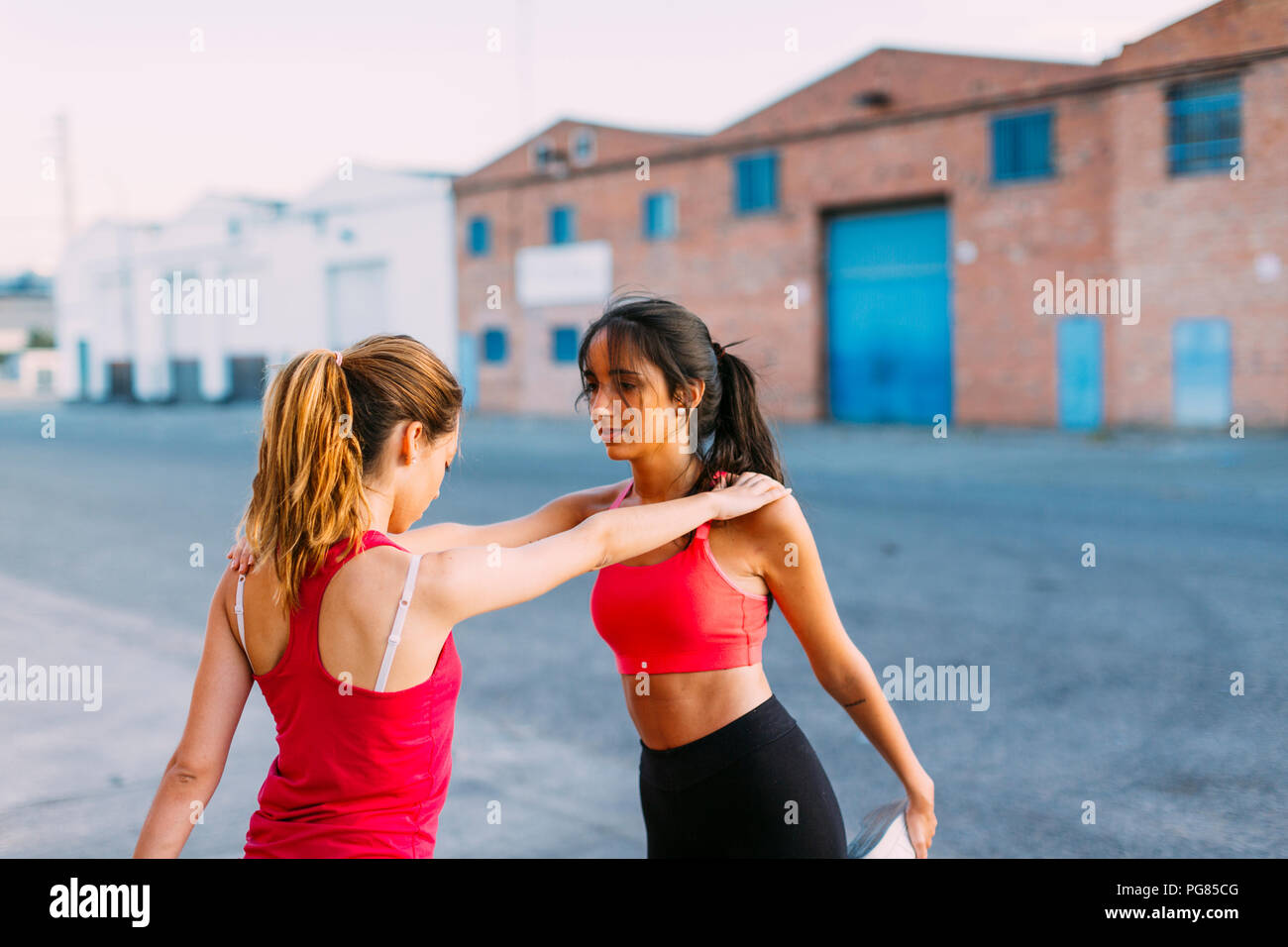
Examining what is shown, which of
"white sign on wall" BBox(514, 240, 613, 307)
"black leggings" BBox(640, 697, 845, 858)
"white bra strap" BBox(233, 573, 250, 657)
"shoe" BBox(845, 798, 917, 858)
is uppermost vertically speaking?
"white sign on wall" BBox(514, 240, 613, 307)

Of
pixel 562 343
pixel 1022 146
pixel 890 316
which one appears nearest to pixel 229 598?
pixel 1022 146

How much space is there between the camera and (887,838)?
2340 mm

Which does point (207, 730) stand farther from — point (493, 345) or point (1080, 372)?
point (493, 345)

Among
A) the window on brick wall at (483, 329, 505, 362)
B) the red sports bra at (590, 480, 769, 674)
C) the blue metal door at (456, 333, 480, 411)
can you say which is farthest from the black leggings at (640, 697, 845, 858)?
the blue metal door at (456, 333, 480, 411)

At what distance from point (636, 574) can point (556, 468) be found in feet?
51.1

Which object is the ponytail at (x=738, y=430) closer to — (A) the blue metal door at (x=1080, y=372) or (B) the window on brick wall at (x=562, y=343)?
(A) the blue metal door at (x=1080, y=372)

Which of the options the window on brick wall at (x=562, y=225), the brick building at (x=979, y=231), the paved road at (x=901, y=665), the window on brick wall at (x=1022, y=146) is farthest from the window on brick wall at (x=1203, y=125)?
the window on brick wall at (x=562, y=225)

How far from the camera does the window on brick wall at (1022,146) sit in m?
23.7

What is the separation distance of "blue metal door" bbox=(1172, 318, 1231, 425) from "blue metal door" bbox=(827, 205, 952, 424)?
15.7ft

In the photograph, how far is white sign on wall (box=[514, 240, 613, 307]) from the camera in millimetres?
32438

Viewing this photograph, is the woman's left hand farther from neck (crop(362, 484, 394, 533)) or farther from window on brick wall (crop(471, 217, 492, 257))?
window on brick wall (crop(471, 217, 492, 257))

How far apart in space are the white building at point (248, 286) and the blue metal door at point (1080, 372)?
1758 cm
